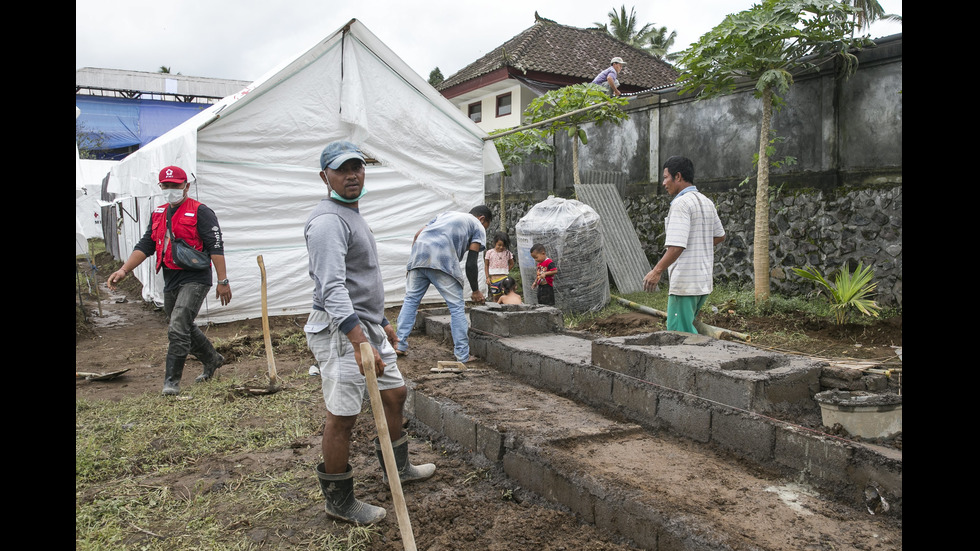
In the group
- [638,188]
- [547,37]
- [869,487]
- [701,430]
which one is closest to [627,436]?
[701,430]

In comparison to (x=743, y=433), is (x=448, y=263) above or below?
above

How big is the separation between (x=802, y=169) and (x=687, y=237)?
5047 millimetres

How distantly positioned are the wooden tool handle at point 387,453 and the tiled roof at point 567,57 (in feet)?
64.5

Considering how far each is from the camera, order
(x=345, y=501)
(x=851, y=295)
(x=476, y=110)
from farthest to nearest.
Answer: (x=476, y=110), (x=851, y=295), (x=345, y=501)

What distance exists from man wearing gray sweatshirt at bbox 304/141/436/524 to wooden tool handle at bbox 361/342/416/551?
307 mm

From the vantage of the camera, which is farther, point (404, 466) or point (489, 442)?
point (489, 442)

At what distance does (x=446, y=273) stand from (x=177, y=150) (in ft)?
15.4

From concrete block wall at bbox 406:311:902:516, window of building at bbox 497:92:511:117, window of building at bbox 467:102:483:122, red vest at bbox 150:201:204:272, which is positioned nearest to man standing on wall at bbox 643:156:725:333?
concrete block wall at bbox 406:311:902:516

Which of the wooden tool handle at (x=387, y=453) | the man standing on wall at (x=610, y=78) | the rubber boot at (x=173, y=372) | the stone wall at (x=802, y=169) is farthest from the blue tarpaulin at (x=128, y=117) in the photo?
the wooden tool handle at (x=387, y=453)

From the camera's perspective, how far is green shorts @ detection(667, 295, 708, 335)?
516 cm

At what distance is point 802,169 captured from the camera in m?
8.95

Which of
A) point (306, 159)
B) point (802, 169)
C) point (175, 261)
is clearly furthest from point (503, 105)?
point (175, 261)

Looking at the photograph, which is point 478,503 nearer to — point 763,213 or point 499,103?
point 763,213

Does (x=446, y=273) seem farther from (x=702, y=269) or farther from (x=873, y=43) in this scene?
(x=873, y=43)
